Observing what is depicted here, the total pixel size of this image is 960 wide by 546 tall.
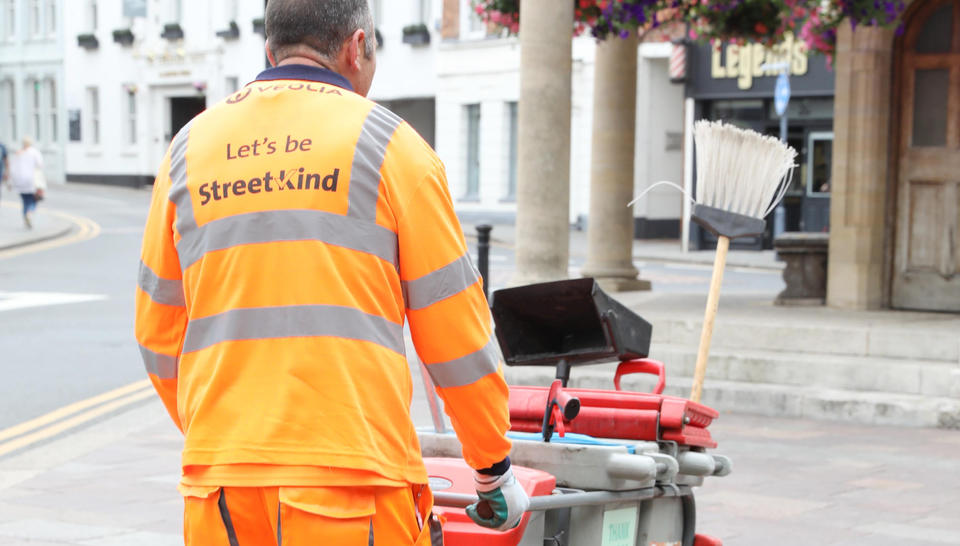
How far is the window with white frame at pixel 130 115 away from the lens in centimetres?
4726

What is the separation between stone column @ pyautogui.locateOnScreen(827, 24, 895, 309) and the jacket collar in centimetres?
885

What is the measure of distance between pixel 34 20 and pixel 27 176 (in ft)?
84.1

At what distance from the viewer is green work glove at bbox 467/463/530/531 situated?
299 cm

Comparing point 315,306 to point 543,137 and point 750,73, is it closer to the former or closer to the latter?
point 543,137

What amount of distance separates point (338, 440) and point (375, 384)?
0.44 ft

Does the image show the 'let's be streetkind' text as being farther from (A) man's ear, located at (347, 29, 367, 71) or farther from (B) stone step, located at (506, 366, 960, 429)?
(B) stone step, located at (506, 366, 960, 429)

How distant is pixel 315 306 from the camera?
270cm

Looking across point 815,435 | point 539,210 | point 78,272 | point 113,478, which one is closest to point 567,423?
point 113,478

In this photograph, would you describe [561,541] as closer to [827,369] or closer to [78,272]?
[827,369]

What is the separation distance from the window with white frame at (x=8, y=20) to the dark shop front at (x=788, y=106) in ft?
98.9

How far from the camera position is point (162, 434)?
29.0 feet

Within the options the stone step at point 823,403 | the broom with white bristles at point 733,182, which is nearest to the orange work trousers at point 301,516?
the broom with white bristles at point 733,182

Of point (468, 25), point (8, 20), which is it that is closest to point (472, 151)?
point (468, 25)

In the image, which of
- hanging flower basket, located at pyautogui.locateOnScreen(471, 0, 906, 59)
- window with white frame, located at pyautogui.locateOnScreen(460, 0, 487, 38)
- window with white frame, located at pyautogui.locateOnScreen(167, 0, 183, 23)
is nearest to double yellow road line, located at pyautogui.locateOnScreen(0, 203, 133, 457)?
hanging flower basket, located at pyautogui.locateOnScreen(471, 0, 906, 59)
